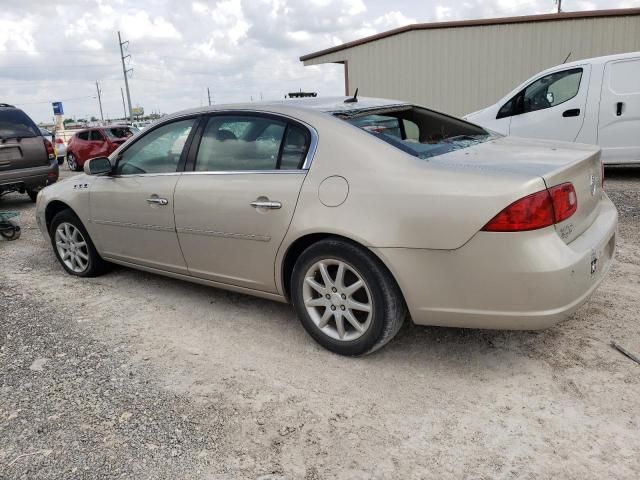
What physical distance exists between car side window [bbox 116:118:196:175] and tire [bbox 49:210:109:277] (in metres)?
0.80

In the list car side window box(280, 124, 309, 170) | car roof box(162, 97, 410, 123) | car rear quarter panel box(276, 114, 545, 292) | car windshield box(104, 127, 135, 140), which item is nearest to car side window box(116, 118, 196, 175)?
car roof box(162, 97, 410, 123)

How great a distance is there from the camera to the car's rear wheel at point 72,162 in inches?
647

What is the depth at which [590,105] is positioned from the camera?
25.3 ft

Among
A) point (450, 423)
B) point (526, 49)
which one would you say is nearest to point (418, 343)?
point (450, 423)

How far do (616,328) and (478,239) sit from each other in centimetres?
141

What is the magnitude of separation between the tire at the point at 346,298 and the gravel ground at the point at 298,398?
0.49 feet

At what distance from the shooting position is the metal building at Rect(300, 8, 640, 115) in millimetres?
12531

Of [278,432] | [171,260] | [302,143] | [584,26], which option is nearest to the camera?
[278,432]

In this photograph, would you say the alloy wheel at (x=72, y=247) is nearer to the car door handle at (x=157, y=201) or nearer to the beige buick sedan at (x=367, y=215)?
the beige buick sedan at (x=367, y=215)

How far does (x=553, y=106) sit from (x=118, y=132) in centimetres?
1247

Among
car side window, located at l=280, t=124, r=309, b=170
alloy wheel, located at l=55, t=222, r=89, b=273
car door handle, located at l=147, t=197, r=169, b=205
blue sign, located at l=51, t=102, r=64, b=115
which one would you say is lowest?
alloy wheel, located at l=55, t=222, r=89, b=273

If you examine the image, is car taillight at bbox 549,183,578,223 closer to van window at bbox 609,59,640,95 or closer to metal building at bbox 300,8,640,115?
van window at bbox 609,59,640,95

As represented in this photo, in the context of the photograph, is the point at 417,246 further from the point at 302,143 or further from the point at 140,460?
the point at 140,460

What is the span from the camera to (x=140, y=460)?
226 cm
